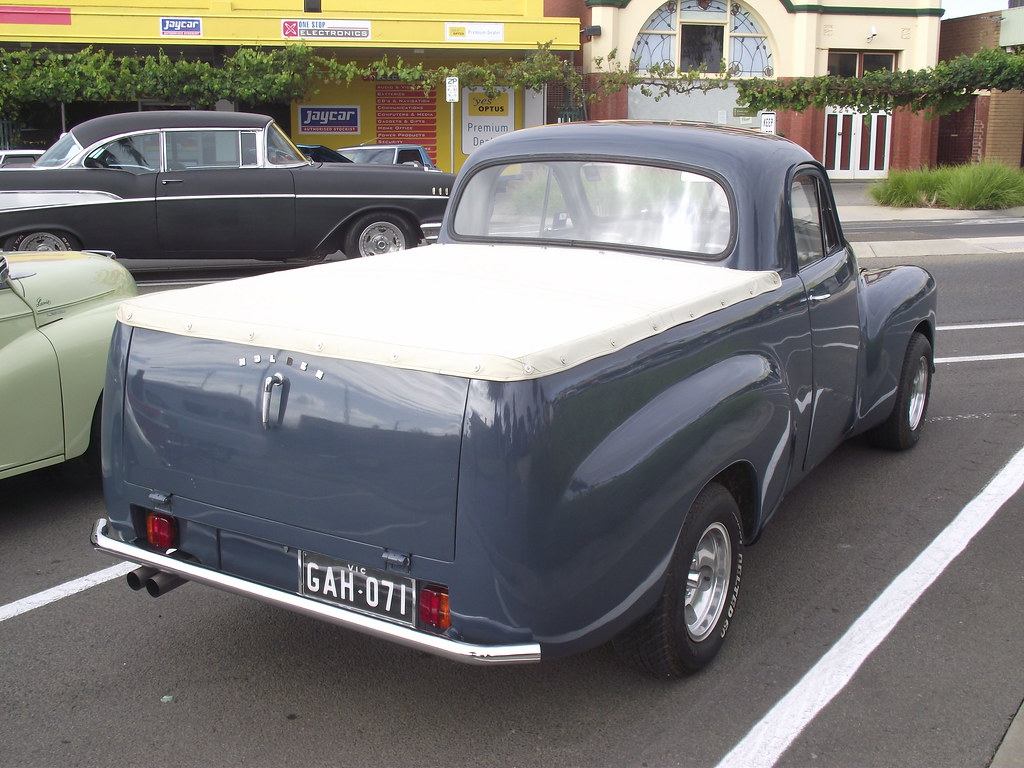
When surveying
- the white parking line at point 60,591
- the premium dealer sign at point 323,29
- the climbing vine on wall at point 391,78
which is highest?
the premium dealer sign at point 323,29

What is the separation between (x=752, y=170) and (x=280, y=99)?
24542mm

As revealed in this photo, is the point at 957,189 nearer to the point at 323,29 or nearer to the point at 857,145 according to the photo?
the point at 857,145

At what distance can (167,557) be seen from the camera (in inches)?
133

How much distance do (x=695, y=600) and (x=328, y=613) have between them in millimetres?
1267

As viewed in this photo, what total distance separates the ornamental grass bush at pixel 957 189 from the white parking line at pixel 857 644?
17.9m

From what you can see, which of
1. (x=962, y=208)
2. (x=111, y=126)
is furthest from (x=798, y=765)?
(x=962, y=208)

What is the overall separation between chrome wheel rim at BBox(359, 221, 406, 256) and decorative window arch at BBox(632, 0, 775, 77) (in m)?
20.4

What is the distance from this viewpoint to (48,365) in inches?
190

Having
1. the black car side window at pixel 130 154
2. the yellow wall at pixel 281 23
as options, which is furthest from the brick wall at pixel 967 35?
the black car side window at pixel 130 154

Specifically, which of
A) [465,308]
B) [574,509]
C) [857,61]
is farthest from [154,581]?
[857,61]

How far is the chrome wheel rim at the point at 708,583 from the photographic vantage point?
355 centimetres

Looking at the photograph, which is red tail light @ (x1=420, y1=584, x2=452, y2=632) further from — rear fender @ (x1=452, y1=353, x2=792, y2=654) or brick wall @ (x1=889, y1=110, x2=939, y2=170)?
brick wall @ (x1=889, y1=110, x2=939, y2=170)

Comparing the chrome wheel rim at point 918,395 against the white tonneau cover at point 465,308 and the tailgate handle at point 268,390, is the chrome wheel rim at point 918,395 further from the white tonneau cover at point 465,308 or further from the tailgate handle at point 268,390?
the tailgate handle at point 268,390

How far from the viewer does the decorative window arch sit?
31.5 m
